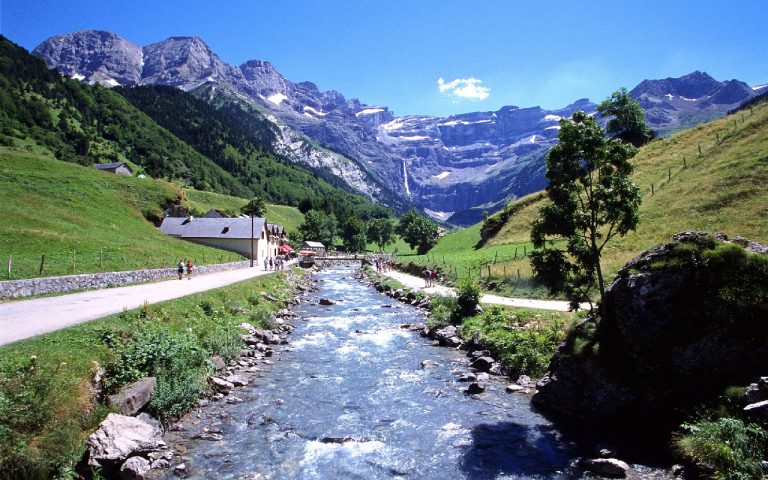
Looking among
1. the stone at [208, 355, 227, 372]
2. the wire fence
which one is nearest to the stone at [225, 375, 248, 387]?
the stone at [208, 355, 227, 372]

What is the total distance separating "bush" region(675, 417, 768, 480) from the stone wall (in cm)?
3412

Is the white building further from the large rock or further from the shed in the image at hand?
the shed

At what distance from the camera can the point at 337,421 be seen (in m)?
16.5

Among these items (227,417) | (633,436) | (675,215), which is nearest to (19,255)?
(227,417)

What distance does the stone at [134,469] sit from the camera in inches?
444

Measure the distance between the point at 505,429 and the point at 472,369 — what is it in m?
7.22

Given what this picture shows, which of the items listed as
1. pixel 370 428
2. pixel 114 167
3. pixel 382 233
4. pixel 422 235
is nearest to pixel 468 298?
pixel 370 428

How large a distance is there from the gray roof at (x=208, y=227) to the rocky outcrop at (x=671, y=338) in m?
76.8

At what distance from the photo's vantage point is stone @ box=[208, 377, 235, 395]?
61.2 ft

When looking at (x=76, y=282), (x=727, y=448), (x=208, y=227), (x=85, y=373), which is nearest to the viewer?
(x=727, y=448)

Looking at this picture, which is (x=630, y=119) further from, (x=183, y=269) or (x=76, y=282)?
(x=76, y=282)

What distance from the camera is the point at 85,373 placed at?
13.5 meters

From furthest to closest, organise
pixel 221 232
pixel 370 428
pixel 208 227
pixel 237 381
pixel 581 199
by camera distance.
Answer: pixel 208 227, pixel 221 232, pixel 237 381, pixel 581 199, pixel 370 428

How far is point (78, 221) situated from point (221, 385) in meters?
46.7
